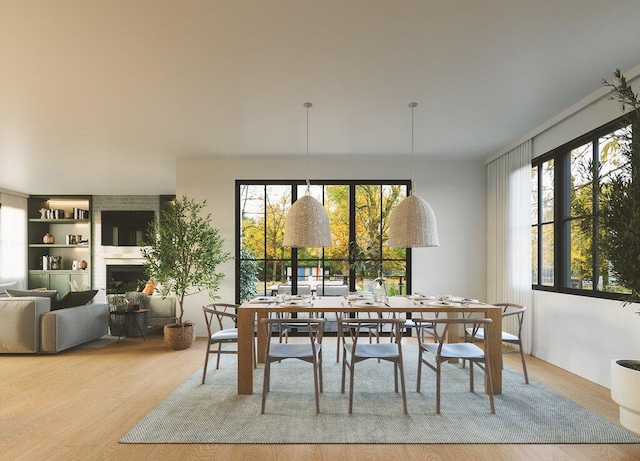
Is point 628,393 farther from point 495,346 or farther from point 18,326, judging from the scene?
point 18,326

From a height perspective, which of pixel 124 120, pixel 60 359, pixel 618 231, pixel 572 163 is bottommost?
pixel 60 359

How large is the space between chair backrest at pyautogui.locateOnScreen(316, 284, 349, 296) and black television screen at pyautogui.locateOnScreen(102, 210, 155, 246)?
17.8 ft

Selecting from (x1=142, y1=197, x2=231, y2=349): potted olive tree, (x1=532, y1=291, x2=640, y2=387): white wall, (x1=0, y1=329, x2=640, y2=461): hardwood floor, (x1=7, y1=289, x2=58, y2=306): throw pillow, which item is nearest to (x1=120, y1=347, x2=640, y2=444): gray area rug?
(x1=0, y1=329, x2=640, y2=461): hardwood floor

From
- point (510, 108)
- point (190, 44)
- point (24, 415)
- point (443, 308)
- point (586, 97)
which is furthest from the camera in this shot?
point (510, 108)

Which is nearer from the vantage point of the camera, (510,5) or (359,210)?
(510,5)

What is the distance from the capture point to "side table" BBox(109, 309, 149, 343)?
20.4ft

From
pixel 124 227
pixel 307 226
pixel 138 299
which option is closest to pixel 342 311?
pixel 307 226

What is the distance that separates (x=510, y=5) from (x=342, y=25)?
1.02 m

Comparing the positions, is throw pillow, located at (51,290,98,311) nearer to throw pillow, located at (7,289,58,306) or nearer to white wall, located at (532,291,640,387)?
throw pillow, located at (7,289,58,306)

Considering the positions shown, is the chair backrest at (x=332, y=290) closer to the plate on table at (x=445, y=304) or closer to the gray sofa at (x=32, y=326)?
Answer: the plate on table at (x=445, y=304)

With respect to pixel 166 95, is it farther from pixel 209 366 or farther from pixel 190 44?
pixel 209 366

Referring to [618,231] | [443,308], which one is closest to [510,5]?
[618,231]

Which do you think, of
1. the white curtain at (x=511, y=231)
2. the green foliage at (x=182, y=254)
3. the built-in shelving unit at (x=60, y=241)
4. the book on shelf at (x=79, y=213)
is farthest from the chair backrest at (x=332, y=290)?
the book on shelf at (x=79, y=213)

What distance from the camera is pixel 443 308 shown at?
3.71 meters
